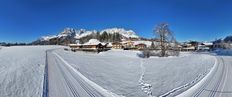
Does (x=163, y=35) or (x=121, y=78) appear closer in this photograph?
(x=121, y=78)

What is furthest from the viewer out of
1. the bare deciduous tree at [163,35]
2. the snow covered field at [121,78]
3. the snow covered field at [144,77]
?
the bare deciduous tree at [163,35]

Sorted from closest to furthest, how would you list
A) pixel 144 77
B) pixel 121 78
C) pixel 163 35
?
1. pixel 121 78
2. pixel 144 77
3. pixel 163 35

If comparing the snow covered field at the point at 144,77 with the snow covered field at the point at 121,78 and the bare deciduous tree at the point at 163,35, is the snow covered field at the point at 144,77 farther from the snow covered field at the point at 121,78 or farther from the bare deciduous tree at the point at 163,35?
the bare deciduous tree at the point at 163,35

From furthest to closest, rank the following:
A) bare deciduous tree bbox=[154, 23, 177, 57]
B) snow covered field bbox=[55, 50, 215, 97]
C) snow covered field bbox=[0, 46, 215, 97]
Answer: bare deciduous tree bbox=[154, 23, 177, 57] < snow covered field bbox=[55, 50, 215, 97] < snow covered field bbox=[0, 46, 215, 97]

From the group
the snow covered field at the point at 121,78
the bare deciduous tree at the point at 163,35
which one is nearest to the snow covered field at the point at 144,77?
the snow covered field at the point at 121,78

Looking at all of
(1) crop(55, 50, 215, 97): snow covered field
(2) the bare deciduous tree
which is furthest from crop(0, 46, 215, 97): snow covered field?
(2) the bare deciduous tree

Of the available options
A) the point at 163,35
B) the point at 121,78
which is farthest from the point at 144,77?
the point at 163,35

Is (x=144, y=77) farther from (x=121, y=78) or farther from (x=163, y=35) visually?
(x=163, y=35)

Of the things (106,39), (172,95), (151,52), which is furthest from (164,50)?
(106,39)

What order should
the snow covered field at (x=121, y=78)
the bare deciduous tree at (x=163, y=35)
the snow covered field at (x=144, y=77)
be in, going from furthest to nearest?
the bare deciduous tree at (x=163, y=35)
the snow covered field at (x=144, y=77)
the snow covered field at (x=121, y=78)

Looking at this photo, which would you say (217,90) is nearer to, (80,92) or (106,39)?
(80,92)

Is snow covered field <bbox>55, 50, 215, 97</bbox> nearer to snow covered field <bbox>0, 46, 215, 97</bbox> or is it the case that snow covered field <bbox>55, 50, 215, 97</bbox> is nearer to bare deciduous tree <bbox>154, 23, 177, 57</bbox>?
snow covered field <bbox>0, 46, 215, 97</bbox>

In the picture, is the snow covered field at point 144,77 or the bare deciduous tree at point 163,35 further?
the bare deciduous tree at point 163,35

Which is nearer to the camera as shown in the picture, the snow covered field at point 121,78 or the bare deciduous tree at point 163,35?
the snow covered field at point 121,78
